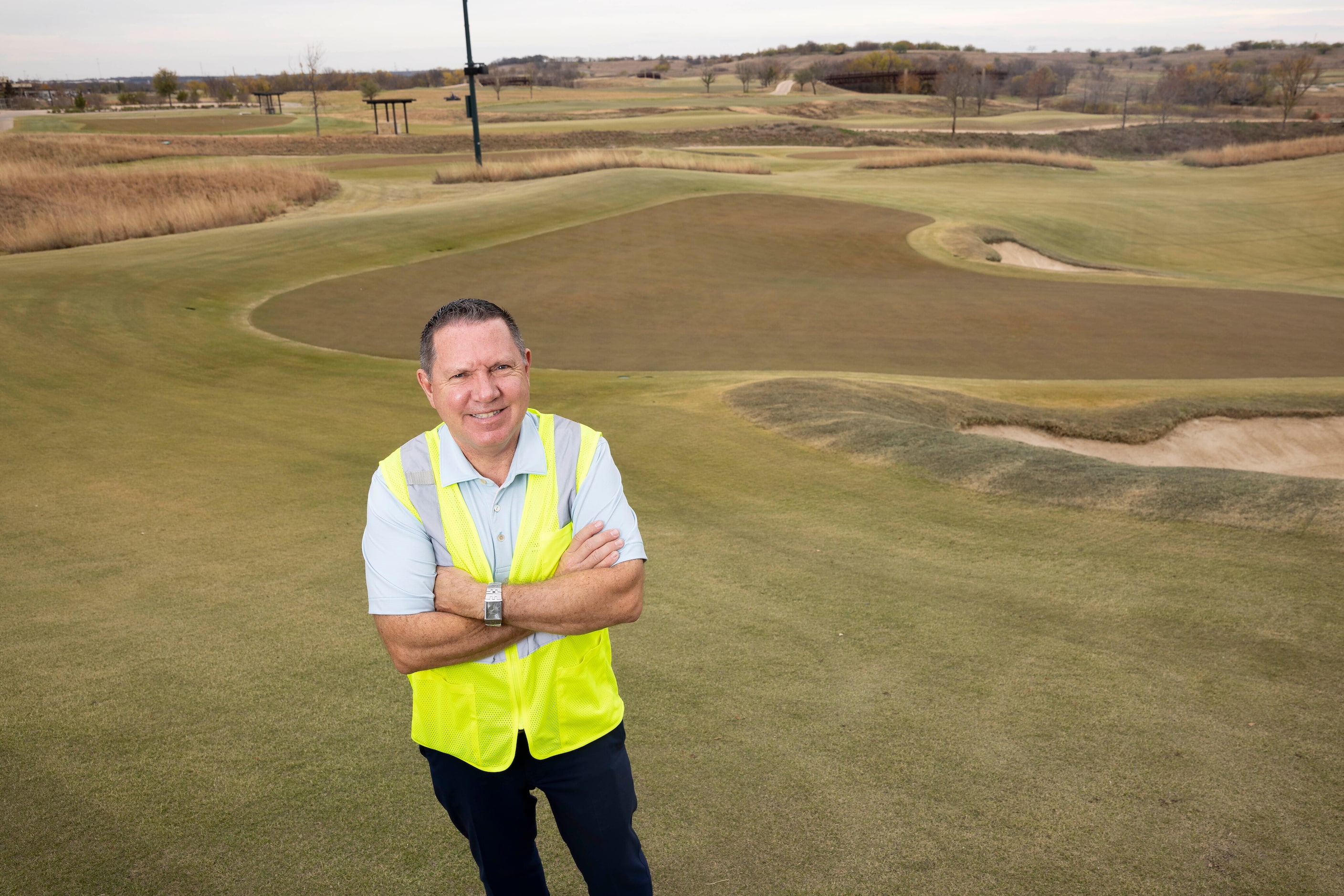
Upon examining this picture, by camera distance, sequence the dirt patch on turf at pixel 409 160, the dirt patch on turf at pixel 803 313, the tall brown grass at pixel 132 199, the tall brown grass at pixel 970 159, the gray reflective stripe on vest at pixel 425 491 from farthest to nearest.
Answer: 1. the tall brown grass at pixel 970 159
2. the dirt patch on turf at pixel 409 160
3. the tall brown grass at pixel 132 199
4. the dirt patch on turf at pixel 803 313
5. the gray reflective stripe on vest at pixel 425 491

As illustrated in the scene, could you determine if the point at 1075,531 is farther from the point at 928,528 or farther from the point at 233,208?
the point at 233,208

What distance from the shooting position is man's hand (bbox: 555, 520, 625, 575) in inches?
97.8

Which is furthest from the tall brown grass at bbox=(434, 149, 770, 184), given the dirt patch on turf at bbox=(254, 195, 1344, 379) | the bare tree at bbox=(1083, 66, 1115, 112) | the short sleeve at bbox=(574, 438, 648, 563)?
the bare tree at bbox=(1083, 66, 1115, 112)

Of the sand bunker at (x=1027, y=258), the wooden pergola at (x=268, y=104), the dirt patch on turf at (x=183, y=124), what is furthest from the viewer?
the wooden pergola at (x=268, y=104)

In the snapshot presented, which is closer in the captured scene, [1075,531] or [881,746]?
[881,746]

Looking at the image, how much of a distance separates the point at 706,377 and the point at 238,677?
8.82 m

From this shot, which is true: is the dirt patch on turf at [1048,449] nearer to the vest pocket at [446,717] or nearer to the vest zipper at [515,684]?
the vest zipper at [515,684]

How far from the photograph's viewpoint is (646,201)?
27.5 m

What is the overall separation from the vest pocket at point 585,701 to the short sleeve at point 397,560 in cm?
41

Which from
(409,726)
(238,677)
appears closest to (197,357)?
(238,677)

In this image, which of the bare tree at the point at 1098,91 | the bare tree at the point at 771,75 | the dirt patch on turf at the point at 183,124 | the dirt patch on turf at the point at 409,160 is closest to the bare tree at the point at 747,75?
the bare tree at the point at 771,75

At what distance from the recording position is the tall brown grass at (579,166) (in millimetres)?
33406

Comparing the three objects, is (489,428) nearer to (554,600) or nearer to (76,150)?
(554,600)

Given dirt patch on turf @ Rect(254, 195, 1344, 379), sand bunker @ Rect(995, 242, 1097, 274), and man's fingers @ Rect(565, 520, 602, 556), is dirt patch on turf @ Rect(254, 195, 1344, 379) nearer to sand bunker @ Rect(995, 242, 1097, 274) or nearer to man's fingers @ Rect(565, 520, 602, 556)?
sand bunker @ Rect(995, 242, 1097, 274)
